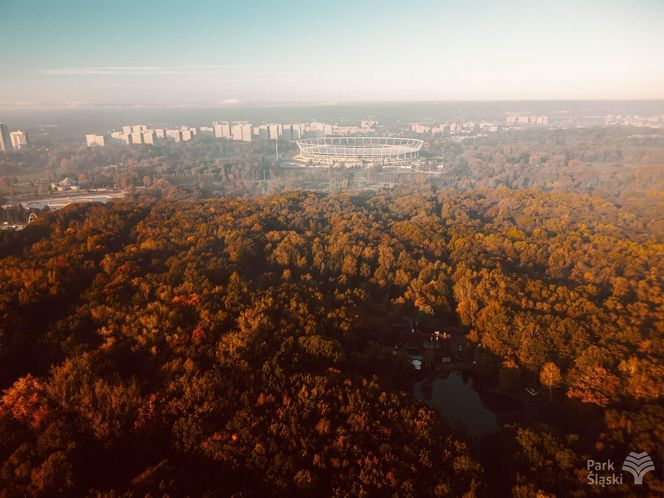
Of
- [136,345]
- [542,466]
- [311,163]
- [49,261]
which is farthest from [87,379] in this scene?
[311,163]

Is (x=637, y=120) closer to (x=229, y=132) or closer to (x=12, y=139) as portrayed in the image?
(x=229, y=132)

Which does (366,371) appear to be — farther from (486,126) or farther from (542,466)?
(486,126)

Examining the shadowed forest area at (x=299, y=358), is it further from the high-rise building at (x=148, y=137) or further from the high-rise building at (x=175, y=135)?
the high-rise building at (x=175, y=135)

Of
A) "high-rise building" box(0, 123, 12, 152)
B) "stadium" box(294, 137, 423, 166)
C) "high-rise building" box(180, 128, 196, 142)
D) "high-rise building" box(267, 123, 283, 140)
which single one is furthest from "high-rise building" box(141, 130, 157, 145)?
"stadium" box(294, 137, 423, 166)

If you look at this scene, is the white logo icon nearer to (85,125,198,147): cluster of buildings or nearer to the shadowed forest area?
the shadowed forest area

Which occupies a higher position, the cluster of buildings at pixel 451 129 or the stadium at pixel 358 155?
the cluster of buildings at pixel 451 129

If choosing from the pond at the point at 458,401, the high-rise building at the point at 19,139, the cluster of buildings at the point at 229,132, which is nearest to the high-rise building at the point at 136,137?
the cluster of buildings at the point at 229,132

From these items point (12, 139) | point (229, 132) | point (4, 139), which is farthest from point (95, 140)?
point (229, 132)
